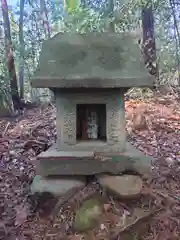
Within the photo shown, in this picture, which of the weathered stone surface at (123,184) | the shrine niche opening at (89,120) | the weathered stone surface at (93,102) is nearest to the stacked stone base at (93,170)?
the weathered stone surface at (123,184)

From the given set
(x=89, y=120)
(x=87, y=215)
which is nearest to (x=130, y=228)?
(x=87, y=215)

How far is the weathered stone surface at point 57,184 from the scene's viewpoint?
3.46 meters

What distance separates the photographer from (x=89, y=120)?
3818 mm

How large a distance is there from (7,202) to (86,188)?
3.22 ft

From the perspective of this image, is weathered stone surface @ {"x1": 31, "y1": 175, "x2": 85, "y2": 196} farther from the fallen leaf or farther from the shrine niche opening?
the shrine niche opening

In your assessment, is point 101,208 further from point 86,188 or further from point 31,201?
point 31,201

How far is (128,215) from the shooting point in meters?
3.24

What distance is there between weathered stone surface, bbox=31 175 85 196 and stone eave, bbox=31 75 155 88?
3.40ft

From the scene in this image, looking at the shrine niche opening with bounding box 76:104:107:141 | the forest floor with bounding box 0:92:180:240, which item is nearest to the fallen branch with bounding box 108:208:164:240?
the forest floor with bounding box 0:92:180:240

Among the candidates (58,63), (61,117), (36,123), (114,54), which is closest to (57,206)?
(61,117)

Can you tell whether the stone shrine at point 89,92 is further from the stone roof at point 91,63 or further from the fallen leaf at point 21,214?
the fallen leaf at point 21,214

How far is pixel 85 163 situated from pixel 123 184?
450 mm

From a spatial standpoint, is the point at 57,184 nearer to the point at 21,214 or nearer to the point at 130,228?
the point at 21,214

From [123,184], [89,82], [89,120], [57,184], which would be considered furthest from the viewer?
[89,120]
